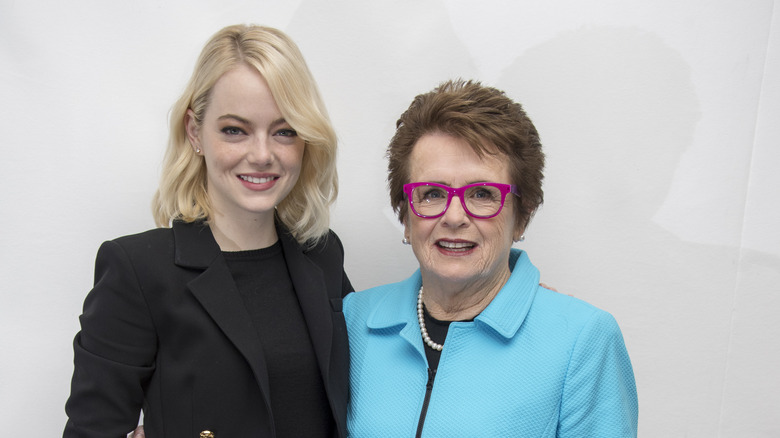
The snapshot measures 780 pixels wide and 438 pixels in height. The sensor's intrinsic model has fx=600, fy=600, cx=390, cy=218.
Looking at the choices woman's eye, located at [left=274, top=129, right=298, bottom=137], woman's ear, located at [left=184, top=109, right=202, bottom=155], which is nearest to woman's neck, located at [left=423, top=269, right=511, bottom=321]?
woman's eye, located at [left=274, top=129, right=298, bottom=137]

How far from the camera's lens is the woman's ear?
1.88 m

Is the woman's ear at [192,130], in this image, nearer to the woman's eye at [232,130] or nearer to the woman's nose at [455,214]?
the woman's eye at [232,130]

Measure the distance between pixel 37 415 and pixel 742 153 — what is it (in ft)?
10.5

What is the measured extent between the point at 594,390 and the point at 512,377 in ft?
0.73

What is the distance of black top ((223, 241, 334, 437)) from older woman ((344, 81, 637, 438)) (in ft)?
0.47

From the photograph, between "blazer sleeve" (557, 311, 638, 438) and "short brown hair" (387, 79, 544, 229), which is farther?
"short brown hair" (387, 79, 544, 229)

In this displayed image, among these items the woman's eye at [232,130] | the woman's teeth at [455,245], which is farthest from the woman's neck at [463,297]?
the woman's eye at [232,130]

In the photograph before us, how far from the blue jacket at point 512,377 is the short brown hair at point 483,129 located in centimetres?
29

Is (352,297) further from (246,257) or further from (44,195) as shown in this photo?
(44,195)

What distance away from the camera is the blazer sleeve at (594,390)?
1.63 meters

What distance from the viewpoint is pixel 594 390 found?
165 centimetres

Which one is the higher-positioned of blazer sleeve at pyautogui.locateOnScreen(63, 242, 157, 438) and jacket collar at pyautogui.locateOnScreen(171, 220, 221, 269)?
jacket collar at pyautogui.locateOnScreen(171, 220, 221, 269)

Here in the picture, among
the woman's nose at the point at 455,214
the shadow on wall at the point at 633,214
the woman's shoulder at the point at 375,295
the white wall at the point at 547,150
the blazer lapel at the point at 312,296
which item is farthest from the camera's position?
the shadow on wall at the point at 633,214

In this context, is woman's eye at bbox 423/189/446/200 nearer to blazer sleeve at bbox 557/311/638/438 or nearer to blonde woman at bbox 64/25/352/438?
blonde woman at bbox 64/25/352/438
